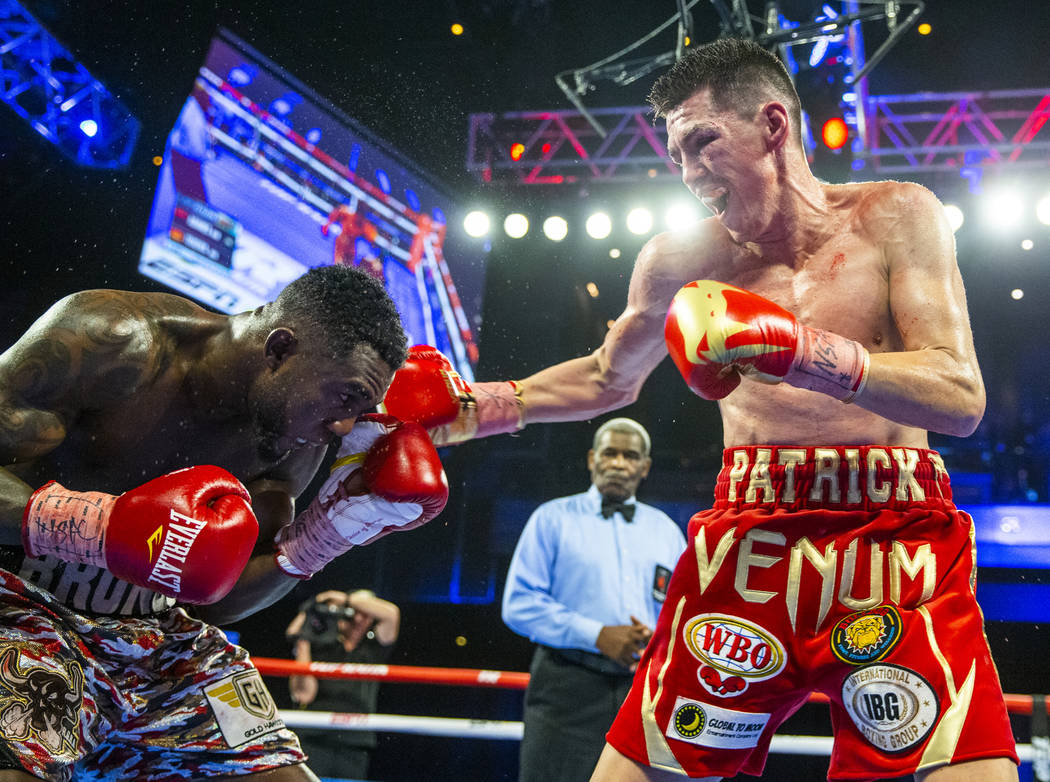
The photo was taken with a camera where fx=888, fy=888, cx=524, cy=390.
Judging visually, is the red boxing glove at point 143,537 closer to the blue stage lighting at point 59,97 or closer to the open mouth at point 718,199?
the open mouth at point 718,199

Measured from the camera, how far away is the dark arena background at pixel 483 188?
4.78 meters

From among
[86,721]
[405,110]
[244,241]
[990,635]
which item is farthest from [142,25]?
[990,635]

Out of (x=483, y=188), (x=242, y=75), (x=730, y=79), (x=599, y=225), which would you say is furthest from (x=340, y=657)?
(x=483, y=188)

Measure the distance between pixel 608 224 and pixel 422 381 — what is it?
4445mm

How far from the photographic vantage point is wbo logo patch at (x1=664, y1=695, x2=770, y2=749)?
142 centimetres

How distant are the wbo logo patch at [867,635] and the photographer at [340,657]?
7.95 feet

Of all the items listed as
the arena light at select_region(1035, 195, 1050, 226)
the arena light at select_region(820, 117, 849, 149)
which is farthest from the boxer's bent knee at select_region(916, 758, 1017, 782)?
the arena light at select_region(1035, 195, 1050, 226)

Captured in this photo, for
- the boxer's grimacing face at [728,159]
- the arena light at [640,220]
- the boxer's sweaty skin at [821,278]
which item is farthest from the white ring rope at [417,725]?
the arena light at [640,220]

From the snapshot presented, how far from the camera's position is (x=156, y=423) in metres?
1.60

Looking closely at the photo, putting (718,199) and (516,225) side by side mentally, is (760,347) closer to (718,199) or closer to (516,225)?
(718,199)

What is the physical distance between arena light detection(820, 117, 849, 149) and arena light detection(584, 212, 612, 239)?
67.8 inches

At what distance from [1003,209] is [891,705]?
17.0 ft

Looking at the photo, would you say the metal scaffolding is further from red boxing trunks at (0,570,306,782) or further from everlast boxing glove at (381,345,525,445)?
red boxing trunks at (0,570,306,782)

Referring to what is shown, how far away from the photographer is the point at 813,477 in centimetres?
148
